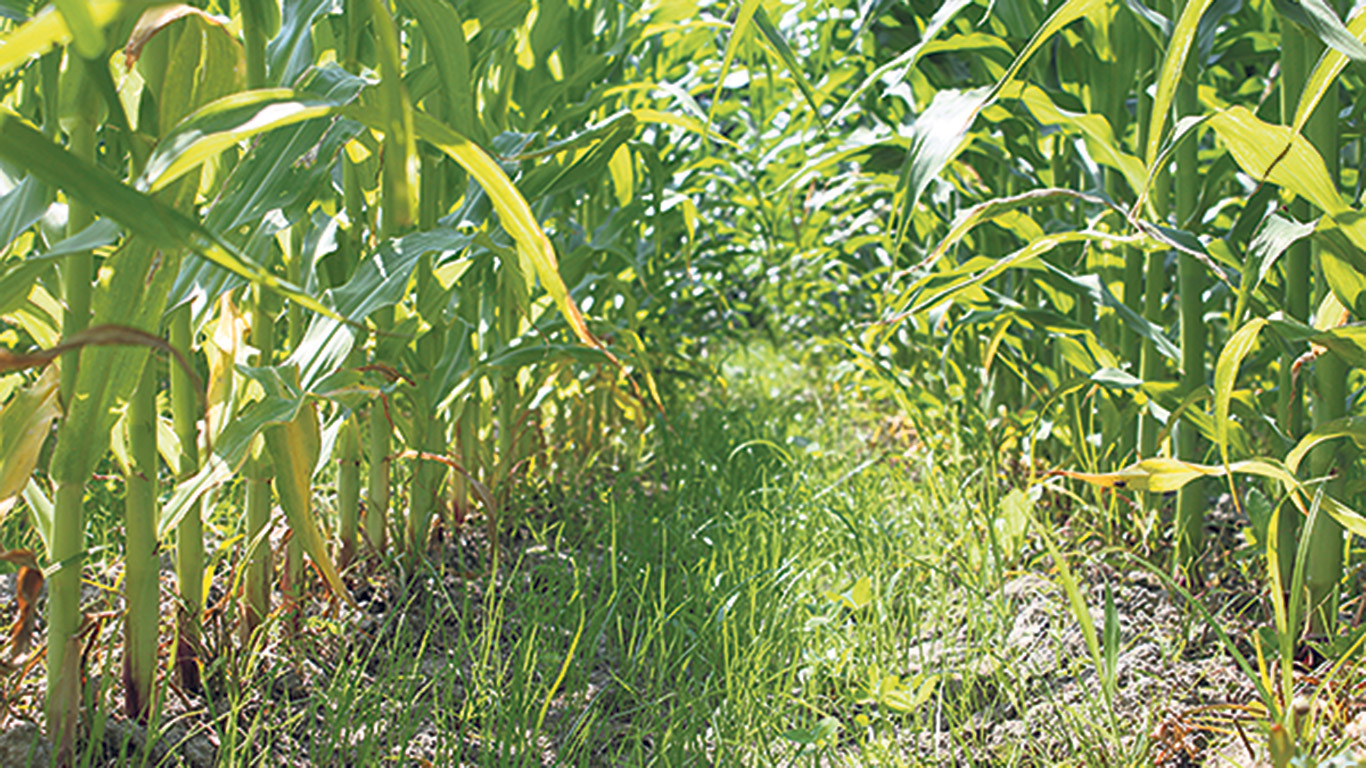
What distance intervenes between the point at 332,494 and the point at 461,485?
0.24 m

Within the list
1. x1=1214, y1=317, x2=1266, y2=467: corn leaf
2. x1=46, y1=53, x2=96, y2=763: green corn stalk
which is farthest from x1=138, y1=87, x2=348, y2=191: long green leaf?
x1=1214, y1=317, x2=1266, y2=467: corn leaf

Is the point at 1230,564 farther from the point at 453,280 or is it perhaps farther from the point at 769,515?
the point at 453,280

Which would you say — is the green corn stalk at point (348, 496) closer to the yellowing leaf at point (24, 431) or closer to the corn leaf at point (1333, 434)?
the yellowing leaf at point (24, 431)

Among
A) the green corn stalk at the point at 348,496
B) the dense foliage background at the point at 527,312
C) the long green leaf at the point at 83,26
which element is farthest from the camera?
the green corn stalk at the point at 348,496

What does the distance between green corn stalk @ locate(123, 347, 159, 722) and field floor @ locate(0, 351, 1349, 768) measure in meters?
0.02

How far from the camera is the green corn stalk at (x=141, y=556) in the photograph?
732mm

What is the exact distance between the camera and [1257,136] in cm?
74

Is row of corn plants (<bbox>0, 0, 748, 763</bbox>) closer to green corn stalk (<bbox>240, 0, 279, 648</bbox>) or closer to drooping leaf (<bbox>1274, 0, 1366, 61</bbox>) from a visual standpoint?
green corn stalk (<bbox>240, 0, 279, 648</bbox>)

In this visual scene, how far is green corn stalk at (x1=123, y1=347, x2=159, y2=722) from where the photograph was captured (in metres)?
0.73

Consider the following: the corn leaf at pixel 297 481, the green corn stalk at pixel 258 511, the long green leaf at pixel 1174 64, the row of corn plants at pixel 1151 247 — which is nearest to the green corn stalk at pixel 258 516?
the green corn stalk at pixel 258 511

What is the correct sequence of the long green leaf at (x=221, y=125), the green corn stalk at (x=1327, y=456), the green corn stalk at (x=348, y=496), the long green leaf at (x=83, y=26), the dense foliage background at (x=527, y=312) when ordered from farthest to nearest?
1. the green corn stalk at (x=348, y=496)
2. the green corn stalk at (x=1327, y=456)
3. the dense foliage background at (x=527, y=312)
4. the long green leaf at (x=221, y=125)
5. the long green leaf at (x=83, y=26)

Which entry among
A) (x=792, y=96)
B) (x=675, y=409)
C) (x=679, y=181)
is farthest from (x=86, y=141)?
(x=792, y=96)

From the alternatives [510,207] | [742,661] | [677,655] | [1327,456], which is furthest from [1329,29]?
[677,655]

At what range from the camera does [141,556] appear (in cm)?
75
